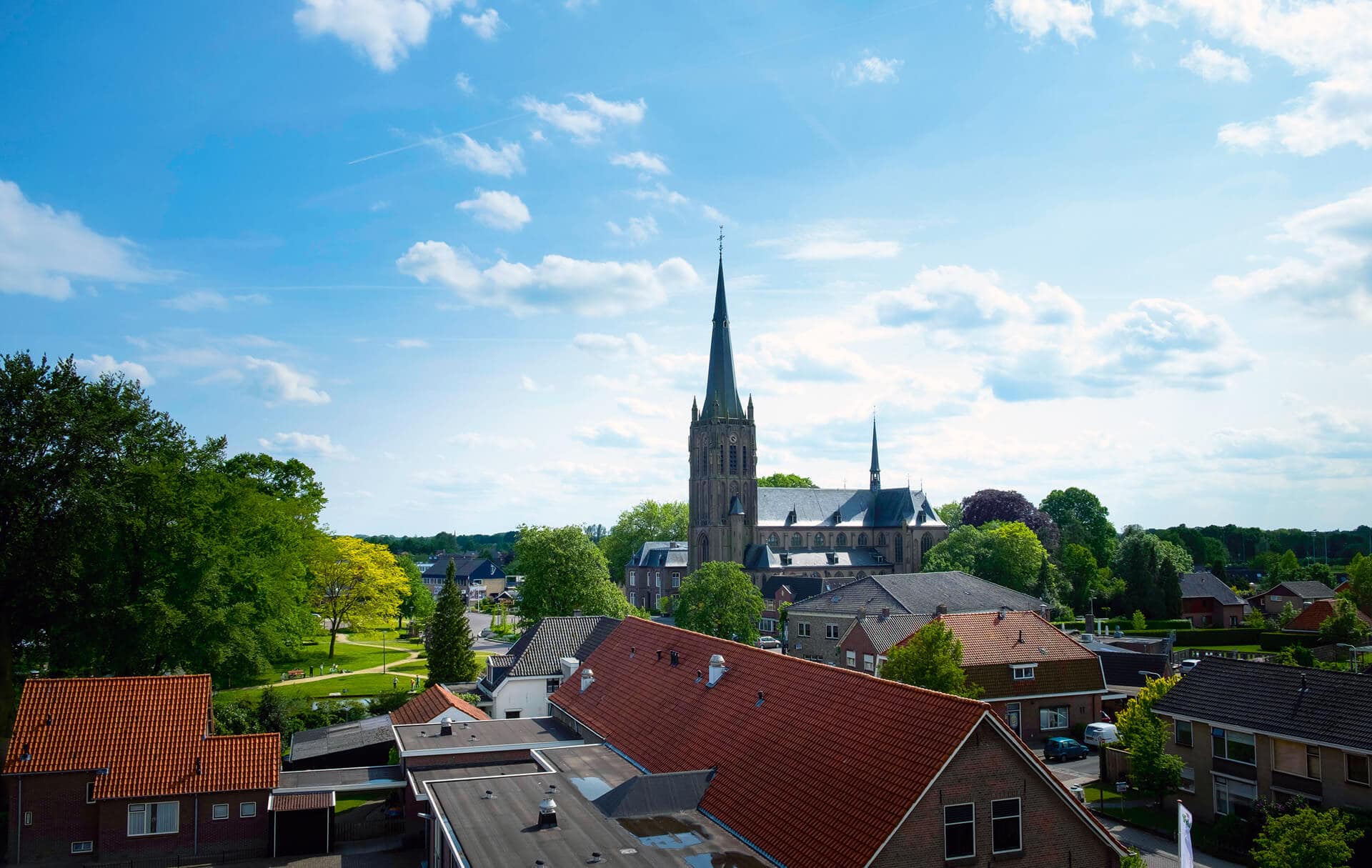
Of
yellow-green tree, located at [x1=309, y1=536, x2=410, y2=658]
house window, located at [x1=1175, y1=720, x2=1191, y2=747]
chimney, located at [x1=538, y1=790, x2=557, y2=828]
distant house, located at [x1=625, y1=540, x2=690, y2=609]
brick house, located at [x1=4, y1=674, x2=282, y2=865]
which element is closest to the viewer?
chimney, located at [x1=538, y1=790, x2=557, y2=828]

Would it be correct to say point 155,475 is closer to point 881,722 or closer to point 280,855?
point 280,855

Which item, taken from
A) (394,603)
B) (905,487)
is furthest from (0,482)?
(905,487)

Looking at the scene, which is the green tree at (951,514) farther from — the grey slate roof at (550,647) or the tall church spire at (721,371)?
the grey slate roof at (550,647)

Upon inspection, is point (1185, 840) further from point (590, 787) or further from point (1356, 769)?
point (590, 787)

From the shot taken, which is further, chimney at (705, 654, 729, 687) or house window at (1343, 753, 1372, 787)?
chimney at (705, 654, 729, 687)

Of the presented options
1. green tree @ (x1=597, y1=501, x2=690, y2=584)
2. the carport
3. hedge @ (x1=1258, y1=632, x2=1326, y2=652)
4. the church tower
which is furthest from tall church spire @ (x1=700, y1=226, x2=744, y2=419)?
the carport

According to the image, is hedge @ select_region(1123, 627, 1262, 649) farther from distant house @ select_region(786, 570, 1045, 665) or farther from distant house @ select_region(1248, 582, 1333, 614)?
distant house @ select_region(1248, 582, 1333, 614)
